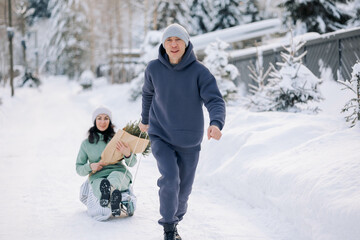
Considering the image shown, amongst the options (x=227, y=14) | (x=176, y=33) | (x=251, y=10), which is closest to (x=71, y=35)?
(x=251, y=10)

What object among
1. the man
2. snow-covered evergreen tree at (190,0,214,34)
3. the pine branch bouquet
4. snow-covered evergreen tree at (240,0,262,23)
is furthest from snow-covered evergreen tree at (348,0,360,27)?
snow-covered evergreen tree at (240,0,262,23)

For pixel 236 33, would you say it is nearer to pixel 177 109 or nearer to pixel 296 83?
pixel 296 83

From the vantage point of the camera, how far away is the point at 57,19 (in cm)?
5497

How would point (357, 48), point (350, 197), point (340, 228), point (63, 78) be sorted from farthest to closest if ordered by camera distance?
1. point (63, 78)
2. point (357, 48)
3. point (350, 197)
4. point (340, 228)

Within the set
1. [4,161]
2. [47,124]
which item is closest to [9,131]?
[47,124]

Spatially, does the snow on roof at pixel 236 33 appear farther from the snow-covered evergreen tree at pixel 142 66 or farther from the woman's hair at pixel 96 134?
the woman's hair at pixel 96 134

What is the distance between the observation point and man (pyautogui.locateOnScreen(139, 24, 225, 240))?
11.4ft

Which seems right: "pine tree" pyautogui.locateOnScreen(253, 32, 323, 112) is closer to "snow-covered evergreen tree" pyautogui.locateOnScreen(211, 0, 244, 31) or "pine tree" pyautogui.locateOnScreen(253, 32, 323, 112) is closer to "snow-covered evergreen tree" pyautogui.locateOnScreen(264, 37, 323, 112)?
"snow-covered evergreen tree" pyautogui.locateOnScreen(264, 37, 323, 112)

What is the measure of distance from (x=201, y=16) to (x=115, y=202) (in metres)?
34.3

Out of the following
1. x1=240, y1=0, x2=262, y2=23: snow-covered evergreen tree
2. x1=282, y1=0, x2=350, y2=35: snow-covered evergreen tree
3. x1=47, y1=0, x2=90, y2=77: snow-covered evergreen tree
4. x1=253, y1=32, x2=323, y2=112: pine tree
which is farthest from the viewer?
x1=47, y1=0, x2=90, y2=77: snow-covered evergreen tree

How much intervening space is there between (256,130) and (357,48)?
526cm

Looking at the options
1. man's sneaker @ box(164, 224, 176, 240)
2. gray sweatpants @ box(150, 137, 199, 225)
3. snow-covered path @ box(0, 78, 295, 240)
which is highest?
gray sweatpants @ box(150, 137, 199, 225)

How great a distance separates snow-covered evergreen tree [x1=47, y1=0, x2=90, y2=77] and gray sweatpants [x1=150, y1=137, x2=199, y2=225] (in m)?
48.4

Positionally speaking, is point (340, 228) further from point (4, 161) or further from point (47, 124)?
point (47, 124)
